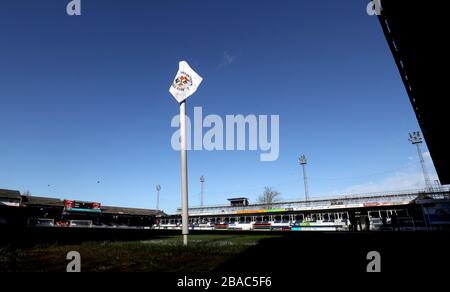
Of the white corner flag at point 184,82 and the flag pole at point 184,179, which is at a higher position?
the white corner flag at point 184,82

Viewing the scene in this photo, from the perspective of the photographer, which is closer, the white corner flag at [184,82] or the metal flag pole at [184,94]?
the metal flag pole at [184,94]

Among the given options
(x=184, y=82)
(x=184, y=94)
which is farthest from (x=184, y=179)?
(x=184, y=82)

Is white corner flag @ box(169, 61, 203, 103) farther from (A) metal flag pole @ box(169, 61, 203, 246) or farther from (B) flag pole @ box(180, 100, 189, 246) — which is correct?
(B) flag pole @ box(180, 100, 189, 246)

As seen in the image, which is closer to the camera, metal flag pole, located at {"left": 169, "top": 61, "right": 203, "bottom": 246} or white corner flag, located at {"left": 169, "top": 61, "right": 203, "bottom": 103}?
metal flag pole, located at {"left": 169, "top": 61, "right": 203, "bottom": 246}

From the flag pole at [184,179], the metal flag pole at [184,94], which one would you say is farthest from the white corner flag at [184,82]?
the flag pole at [184,179]

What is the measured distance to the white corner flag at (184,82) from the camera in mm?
12641

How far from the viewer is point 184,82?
42.4 ft

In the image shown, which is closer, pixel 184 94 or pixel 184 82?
pixel 184 94

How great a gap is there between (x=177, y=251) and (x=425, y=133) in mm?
19826

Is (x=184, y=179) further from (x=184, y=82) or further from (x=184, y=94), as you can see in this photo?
(x=184, y=82)

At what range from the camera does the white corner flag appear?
1264 cm

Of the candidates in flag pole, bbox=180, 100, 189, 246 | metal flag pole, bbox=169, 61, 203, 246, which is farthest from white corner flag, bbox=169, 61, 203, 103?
flag pole, bbox=180, 100, 189, 246

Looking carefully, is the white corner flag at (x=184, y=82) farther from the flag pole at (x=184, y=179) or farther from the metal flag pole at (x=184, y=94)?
the flag pole at (x=184, y=179)

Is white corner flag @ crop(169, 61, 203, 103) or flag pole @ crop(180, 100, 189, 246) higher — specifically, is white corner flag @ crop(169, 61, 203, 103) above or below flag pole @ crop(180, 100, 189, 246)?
above
